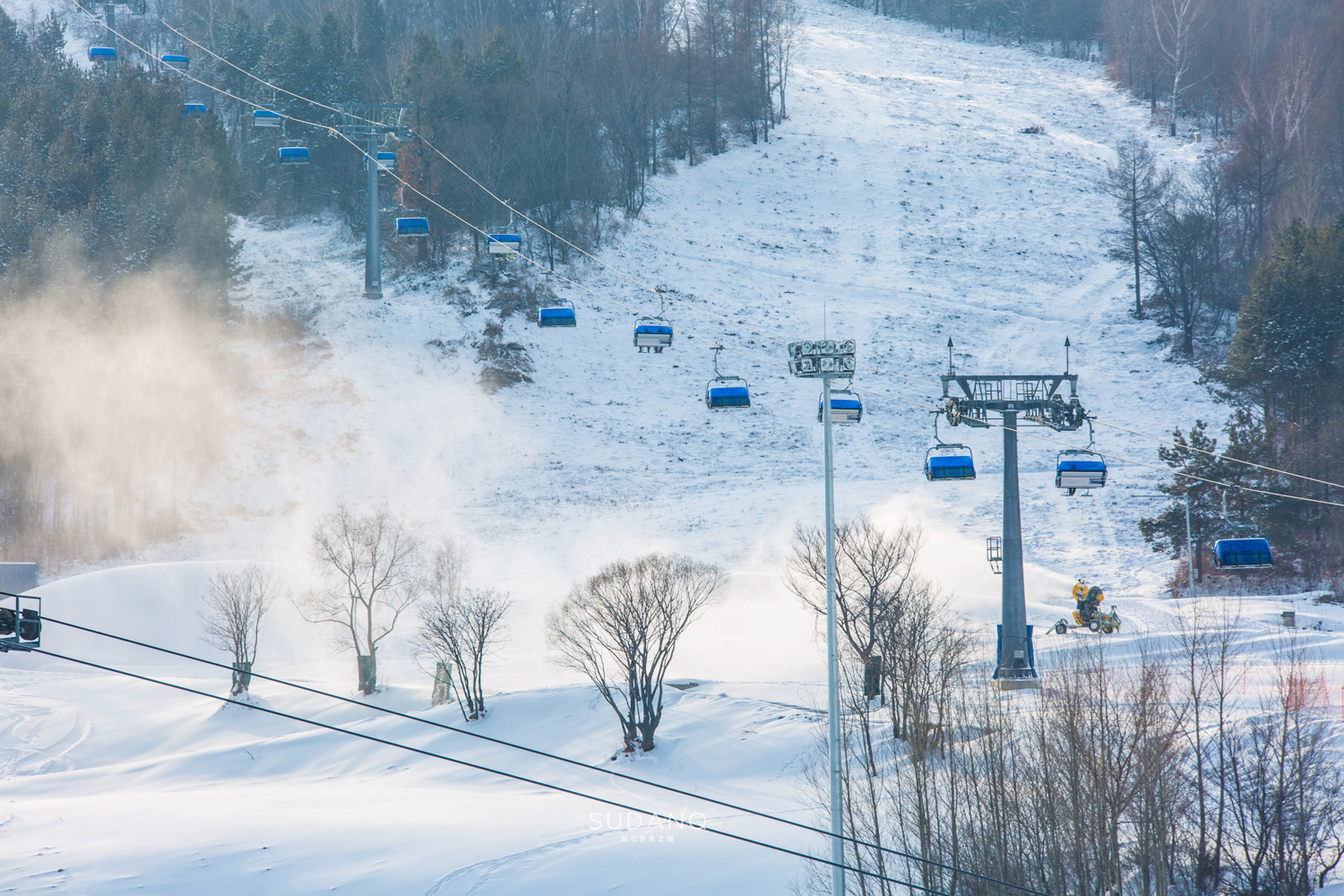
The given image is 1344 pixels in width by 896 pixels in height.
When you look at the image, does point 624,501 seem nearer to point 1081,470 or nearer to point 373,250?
point 373,250

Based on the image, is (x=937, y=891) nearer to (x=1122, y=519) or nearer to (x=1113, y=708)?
(x=1113, y=708)

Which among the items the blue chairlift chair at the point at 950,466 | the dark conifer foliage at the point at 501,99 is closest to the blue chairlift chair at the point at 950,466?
the blue chairlift chair at the point at 950,466

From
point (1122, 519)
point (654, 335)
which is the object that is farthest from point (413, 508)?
point (1122, 519)

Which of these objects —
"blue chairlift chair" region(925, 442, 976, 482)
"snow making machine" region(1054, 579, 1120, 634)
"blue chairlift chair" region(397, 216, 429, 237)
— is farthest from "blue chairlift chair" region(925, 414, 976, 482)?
"blue chairlift chair" region(397, 216, 429, 237)

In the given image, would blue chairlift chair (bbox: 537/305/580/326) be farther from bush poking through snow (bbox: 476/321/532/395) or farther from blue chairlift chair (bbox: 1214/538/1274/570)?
bush poking through snow (bbox: 476/321/532/395)

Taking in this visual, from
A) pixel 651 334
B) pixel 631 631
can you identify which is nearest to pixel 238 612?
pixel 631 631

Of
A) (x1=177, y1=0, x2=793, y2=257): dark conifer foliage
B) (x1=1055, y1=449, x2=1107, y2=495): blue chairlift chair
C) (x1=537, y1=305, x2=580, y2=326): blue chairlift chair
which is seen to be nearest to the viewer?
(x1=1055, y1=449, x2=1107, y2=495): blue chairlift chair
